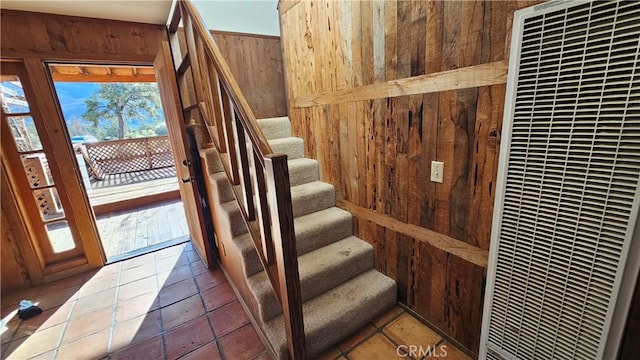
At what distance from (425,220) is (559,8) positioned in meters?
1.11

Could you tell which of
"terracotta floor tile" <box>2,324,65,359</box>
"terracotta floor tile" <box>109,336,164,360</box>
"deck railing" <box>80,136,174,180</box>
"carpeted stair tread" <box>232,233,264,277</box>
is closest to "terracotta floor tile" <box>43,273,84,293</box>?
"terracotta floor tile" <box>2,324,65,359</box>

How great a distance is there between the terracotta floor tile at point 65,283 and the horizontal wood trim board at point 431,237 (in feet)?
8.92

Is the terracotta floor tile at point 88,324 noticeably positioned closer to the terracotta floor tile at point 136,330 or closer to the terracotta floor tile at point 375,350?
the terracotta floor tile at point 136,330

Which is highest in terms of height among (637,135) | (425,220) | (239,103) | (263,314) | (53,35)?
(53,35)

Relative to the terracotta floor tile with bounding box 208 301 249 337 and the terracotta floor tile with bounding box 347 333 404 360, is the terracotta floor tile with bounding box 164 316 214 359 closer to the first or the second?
the terracotta floor tile with bounding box 208 301 249 337

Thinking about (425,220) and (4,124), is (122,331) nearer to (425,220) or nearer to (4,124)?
(4,124)

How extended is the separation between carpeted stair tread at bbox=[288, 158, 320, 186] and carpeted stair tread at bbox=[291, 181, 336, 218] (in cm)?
6

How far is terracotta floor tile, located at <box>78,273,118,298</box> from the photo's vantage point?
226cm

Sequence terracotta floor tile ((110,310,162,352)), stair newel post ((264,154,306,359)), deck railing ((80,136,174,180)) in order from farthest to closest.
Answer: deck railing ((80,136,174,180)) < terracotta floor tile ((110,310,162,352)) < stair newel post ((264,154,306,359))

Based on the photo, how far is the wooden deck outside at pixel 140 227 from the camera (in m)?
3.12

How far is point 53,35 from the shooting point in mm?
2166

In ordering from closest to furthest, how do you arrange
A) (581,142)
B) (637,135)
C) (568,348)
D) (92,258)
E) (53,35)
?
1. (637,135)
2. (581,142)
3. (568,348)
4. (53,35)
5. (92,258)

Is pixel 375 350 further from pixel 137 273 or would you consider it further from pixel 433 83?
pixel 137 273

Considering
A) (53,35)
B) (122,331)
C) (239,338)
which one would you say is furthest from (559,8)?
(53,35)
